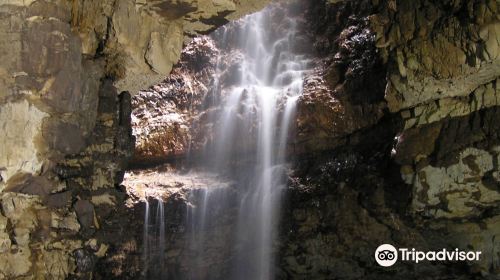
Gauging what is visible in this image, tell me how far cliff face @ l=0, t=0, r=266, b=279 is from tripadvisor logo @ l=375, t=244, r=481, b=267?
5053 mm

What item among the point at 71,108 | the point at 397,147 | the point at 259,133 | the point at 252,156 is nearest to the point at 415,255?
the point at 397,147

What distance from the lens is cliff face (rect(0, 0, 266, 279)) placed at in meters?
4.58

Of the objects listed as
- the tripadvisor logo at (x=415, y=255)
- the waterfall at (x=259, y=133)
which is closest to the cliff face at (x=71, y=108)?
the waterfall at (x=259, y=133)

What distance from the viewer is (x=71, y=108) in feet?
16.8

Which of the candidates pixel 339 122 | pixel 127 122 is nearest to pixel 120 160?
pixel 127 122

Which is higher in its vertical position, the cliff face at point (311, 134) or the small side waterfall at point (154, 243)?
the cliff face at point (311, 134)

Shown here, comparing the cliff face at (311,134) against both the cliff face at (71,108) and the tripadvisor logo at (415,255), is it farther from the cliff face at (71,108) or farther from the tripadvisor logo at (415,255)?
the tripadvisor logo at (415,255)

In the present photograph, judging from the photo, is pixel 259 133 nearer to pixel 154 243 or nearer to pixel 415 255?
pixel 154 243

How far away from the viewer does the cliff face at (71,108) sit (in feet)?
15.0

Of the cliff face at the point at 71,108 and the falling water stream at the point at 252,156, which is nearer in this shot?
the cliff face at the point at 71,108

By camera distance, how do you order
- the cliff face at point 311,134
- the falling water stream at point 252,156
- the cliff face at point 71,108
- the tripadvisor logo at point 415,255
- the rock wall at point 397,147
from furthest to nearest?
the falling water stream at point 252,156, the tripadvisor logo at point 415,255, the rock wall at point 397,147, the cliff face at point 311,134, the cliff face at point 71,108

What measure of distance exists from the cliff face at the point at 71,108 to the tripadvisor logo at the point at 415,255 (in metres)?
5.05

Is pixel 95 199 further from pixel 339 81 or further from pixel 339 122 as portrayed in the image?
pixel 339 81

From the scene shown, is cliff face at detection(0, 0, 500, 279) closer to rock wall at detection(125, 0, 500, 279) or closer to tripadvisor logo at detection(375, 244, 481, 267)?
rock wall at detection(125, 0, 500, 279)
